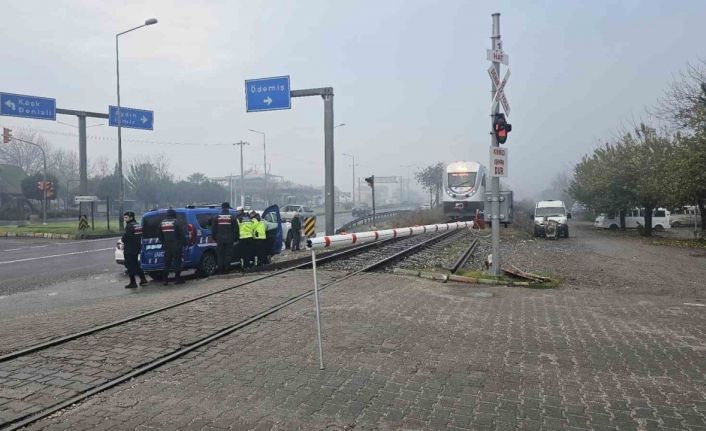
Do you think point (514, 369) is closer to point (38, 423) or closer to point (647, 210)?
point (38, 423)

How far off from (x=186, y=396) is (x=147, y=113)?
2879cm

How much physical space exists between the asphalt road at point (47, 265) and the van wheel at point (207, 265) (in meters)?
3.60

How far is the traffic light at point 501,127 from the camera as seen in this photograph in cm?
1070

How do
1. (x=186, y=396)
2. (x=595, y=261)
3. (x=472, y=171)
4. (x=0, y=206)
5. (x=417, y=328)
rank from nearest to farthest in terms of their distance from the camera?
(x=186, y=396), (x=417, y=328), (x=595, y=261), (x=472, y=171), (x=0, y=206)

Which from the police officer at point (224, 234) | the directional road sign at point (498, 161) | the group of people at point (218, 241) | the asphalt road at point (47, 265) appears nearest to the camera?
the directional road sign at point (498, 161)

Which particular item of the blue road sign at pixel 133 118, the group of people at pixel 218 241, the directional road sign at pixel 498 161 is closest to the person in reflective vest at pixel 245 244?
the group of people at pixel 218 241

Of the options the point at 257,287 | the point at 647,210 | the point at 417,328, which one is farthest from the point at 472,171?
the point at 417,328

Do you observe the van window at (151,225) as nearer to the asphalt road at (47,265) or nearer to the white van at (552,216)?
the asphalt road at (47,265)

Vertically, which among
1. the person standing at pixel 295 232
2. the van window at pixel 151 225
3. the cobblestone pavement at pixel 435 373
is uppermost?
the van window at pixel 151 225

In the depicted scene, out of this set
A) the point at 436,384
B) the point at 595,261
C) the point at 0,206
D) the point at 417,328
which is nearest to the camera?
the point at 436,384

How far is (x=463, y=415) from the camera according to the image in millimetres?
4035

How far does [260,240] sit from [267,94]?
927 centimetres

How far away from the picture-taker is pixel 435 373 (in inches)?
197

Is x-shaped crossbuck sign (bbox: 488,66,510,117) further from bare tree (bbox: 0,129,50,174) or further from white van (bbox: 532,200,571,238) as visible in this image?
bare tree (bbox: 0,129,50,174)
